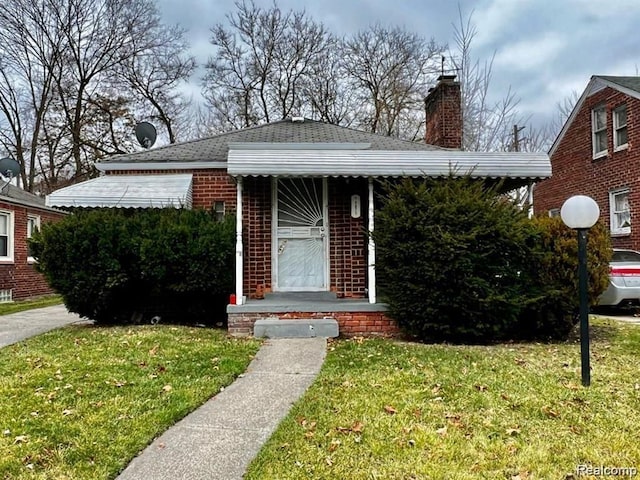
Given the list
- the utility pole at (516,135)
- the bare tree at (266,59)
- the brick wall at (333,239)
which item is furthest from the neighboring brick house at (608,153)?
the bare tree at (266,59)

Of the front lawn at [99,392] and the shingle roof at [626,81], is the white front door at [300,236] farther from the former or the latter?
the shingle roof at [626,81]

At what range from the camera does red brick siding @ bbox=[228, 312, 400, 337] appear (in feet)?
25.7

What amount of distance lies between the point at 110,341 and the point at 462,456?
5590 mm

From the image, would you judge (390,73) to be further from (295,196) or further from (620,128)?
(295,196)

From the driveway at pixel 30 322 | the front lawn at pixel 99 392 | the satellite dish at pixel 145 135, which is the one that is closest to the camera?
the front lawn at pixel 99 392

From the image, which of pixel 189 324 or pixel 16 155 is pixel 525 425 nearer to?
pixel 189 324

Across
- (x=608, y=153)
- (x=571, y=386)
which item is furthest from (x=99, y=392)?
(x=608, y=153)

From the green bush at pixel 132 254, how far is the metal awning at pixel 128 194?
2.05 feet

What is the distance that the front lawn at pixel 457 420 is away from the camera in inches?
128

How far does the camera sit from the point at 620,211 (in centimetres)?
1459

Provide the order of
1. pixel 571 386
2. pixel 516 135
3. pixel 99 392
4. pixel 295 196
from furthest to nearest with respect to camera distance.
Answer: pixel 516 135
pixel 295 196
pixel 571 386
pixel 99 392

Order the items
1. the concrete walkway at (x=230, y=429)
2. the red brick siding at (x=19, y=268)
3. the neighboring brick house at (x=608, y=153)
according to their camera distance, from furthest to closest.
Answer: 1. the red brick siding at (x=19, y=268)
2. the neighboring brick house at (x=608, y=153)
3. the concrete walkway at (x=230, y=429)

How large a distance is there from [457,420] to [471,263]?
10.9 ft

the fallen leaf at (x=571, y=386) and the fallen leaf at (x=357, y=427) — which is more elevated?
the fallen leaf at (x=357, y=427)
